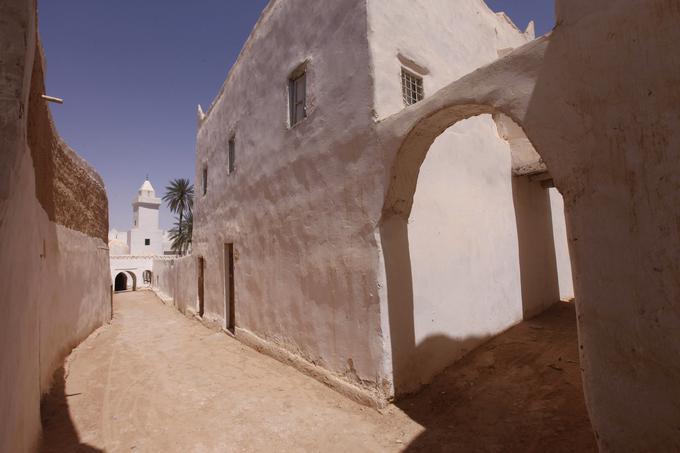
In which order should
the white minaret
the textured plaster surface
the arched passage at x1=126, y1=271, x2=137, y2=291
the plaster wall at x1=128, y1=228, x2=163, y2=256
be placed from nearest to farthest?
the textured plaster surface < the arched passage at x1=126, y1=271, x2=137, y2=291 < the plaster wall at x1=128, y1=228, x2=163, y2=256 < the white minaret

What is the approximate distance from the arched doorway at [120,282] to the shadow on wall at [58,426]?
2976cm

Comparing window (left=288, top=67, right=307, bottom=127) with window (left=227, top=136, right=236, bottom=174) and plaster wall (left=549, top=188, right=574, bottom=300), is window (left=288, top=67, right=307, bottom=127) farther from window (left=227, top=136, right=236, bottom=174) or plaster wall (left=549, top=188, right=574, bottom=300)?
plaster wall (left=549, top=188, right=574, bottom=300)

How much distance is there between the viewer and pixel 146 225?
131ft

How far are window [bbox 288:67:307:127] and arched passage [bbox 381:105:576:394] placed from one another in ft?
9.11

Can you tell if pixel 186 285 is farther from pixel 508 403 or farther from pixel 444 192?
pixel 508 403

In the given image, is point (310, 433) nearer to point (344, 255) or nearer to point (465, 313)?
point (344, 255)

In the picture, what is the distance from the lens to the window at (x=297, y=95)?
6696mm

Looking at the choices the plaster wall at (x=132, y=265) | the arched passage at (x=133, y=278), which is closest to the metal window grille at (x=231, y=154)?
the plaster wall at (x=132, y=265)

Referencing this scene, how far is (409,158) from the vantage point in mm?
4609

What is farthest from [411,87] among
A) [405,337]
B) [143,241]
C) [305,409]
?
[143,241]

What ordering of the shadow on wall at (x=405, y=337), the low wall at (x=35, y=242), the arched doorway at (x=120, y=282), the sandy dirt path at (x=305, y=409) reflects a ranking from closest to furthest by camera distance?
the low wall at (x=35, y=242), the sandy dirt path at (x=305, y=409), the shadow on wall at (x=405, y=337), the arched doorway at (x=120, y=282)

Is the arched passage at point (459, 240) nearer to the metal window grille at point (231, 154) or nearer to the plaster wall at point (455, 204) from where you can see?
the plaster wall at point (455, 204)

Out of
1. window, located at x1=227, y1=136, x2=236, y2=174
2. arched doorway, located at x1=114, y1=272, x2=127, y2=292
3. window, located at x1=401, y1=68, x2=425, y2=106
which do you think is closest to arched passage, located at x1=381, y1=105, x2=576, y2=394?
window, located at x1=401, y1=68, x2=425, y2=106

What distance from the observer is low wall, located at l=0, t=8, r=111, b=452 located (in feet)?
6.98
